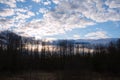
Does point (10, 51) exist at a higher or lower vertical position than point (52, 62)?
higher

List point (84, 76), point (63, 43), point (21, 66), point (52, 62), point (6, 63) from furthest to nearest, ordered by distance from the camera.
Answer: point (63, 43) < point (52, 62) < point (21, 66) < point (6, 63) < point (84, 76)

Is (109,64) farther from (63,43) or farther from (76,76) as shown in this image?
(63,43)

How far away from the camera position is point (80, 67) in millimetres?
26984

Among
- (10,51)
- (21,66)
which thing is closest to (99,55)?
(21,66)

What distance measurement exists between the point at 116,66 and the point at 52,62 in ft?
96.5

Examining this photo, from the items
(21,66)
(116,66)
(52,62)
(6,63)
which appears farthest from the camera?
(52,62)

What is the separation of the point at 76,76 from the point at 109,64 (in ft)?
83.1

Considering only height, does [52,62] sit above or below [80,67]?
below

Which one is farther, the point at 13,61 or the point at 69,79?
the point at 13,61

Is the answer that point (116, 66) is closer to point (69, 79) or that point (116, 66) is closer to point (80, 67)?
point (80, 67)

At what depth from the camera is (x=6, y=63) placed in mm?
50375

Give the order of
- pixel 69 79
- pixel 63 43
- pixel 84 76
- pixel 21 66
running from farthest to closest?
pixel 63 43, pixel 21 66, pixel 84 76, pixel 69 79

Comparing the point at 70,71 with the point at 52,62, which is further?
the point at 52,62

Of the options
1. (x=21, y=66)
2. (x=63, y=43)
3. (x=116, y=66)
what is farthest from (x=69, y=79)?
(x=63, y=43)
